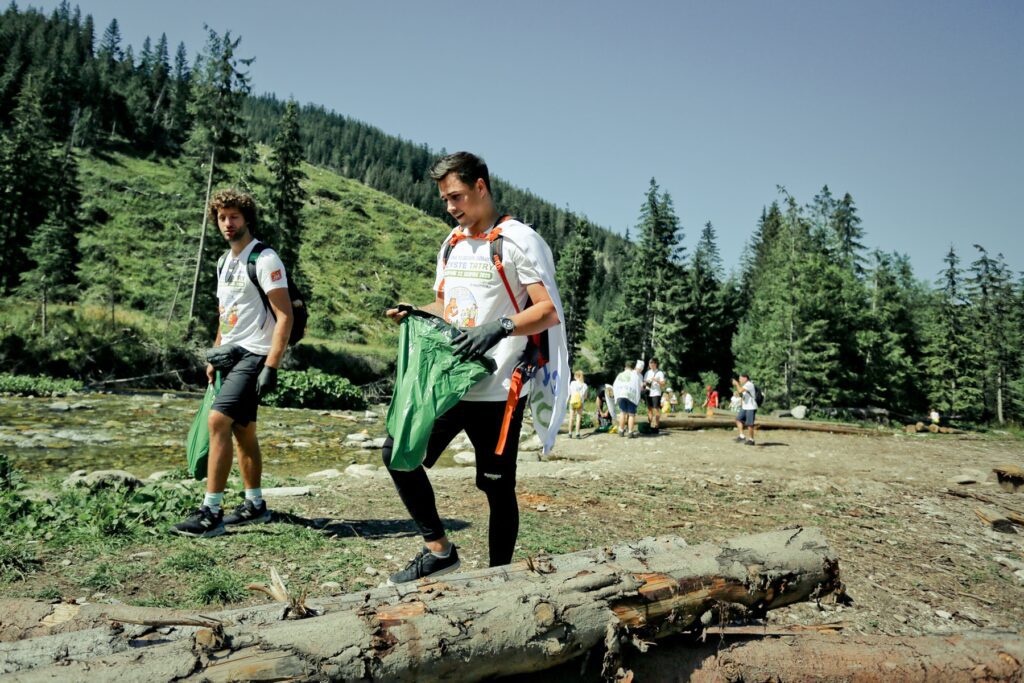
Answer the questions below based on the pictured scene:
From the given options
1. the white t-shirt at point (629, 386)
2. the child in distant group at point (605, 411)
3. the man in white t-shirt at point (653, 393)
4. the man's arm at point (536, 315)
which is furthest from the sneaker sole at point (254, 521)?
the man in white t-shirt at point (653, 393)

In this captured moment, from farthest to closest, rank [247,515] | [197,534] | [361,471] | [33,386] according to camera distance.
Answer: [33,386] < [361,471] < [247,515] < [197,534]

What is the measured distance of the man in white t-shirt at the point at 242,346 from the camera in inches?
174

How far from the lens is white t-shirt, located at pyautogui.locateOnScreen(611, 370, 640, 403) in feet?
51.2

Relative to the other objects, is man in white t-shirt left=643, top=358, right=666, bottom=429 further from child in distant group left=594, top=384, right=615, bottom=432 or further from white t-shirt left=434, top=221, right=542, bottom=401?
white t-shirt left=434, top=221, right=542, bottom=401

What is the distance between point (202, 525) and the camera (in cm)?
427

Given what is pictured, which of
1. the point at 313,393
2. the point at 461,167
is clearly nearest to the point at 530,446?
the point at 461,167

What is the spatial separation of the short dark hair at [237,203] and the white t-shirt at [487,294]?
2163 millimetres

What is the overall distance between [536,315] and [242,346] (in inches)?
102

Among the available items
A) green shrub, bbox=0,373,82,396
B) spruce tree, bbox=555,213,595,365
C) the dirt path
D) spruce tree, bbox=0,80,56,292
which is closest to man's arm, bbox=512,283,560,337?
the dirt path

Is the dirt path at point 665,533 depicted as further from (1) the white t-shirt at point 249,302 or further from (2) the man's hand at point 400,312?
(2) the man's hand at point 400,312

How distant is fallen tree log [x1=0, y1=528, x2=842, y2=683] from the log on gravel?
0.14 m

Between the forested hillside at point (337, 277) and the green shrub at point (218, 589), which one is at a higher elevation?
the forested hillside at point (337, 277)

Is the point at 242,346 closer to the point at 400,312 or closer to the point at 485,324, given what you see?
the point at 400,312

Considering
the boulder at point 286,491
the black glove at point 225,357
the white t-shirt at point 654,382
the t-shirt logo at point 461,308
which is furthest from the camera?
the white t-shirt at point 654,382
